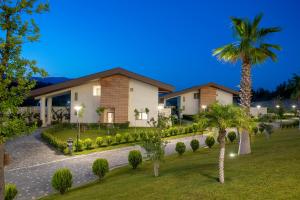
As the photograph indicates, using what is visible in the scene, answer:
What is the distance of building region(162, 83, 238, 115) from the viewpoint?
5284cm

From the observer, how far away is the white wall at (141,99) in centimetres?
4016

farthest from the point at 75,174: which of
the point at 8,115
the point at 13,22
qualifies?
the point at 13,22

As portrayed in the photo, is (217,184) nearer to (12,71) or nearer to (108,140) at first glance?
(12,71)

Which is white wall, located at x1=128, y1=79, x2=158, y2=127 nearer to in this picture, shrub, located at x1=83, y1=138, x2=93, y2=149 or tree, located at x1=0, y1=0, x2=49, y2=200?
shrub, located at x1=83, y1=138, x2=93, y2=149

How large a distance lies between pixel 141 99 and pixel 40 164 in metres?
21.1

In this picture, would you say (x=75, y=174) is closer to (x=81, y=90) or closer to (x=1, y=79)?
(x=1, y=79)

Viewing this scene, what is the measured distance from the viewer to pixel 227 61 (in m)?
17.8

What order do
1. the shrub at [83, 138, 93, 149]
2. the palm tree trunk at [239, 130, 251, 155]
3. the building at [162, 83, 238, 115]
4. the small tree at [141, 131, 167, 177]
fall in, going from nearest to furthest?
the small tree at [141, 131, 167, 177] < the palm tree trunk at [239, 130, 251, 155] < the shrub at [83, 138, 93, 149] < the building at [162, 83, 238, 115]

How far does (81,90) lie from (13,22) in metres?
31.0

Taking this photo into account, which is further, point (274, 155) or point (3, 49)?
point (274, 155)

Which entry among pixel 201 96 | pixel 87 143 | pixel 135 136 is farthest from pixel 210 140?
pixel 201 96

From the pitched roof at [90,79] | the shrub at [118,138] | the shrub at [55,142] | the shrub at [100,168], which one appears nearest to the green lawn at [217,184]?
the shrub at [100,168]

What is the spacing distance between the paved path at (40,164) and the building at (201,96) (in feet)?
87.0

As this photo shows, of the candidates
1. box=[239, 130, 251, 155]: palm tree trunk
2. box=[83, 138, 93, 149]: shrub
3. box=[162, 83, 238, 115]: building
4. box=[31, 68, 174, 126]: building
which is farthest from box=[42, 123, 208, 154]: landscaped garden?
box=[162, 83, 238, 115]: building
